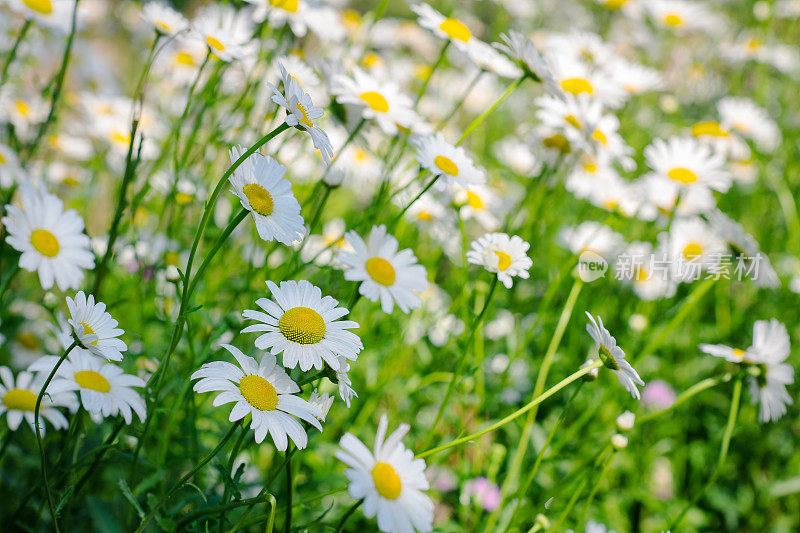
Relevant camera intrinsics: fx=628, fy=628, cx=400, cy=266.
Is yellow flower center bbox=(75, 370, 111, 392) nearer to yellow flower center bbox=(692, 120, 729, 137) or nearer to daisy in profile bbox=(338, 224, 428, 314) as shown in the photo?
daisy in profile bbox=(338, 224, 428, 314)

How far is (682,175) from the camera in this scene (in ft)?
5.70

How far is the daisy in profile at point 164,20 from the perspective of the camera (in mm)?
1386

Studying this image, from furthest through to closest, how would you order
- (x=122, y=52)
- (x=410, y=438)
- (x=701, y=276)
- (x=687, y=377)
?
(x=122, y=52) → (x=687, y=377) → (x=701, y=276) → (x=410, y=438)

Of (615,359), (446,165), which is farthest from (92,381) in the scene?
(615,359)

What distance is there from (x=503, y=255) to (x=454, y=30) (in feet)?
1.91

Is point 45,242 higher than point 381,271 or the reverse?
the reverse

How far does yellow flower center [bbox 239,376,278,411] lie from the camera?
31.5 inches

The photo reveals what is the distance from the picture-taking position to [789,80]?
371 cm

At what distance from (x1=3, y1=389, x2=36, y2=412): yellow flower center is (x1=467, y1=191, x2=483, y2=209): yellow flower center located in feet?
3.46

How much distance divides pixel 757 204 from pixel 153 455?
Answer: 2707 mm

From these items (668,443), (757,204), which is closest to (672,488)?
(668,443)

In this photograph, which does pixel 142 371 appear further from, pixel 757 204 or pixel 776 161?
pixel 776 161

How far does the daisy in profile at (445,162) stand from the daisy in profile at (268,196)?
288 millimetres

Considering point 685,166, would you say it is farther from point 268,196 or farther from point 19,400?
point 19,400
